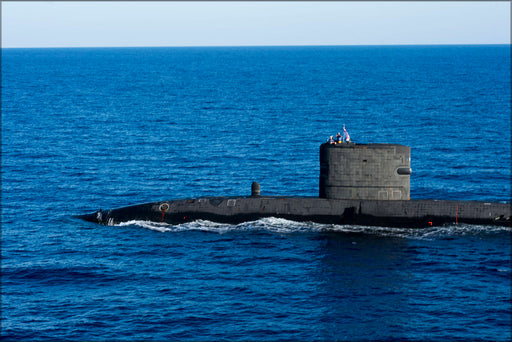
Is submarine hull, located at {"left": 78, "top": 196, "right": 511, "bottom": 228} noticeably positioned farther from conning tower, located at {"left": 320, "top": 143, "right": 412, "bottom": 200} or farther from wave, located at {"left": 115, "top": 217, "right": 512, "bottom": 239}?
conning tower, located at {"left": 320, "top": 143, "right": 412, "bottom": 200}

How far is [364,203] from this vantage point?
46594mm

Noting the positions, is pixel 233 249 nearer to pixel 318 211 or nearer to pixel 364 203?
pixel 318 211

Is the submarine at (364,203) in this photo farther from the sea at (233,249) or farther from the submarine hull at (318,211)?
the sea at (233,249)

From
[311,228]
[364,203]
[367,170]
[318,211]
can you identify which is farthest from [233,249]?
[367,170]

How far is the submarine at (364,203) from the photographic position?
45688 mm

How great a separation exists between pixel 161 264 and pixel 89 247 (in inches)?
→ 258

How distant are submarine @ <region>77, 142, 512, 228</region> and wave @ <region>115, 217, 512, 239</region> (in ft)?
1.28

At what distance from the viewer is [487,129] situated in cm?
9200

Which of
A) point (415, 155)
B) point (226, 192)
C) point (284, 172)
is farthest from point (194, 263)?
point (415, 155)

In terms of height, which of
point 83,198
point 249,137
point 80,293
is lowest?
point 80,293

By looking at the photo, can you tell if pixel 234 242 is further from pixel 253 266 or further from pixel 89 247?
pixel 89 247

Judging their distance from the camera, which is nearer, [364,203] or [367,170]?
[367,170]

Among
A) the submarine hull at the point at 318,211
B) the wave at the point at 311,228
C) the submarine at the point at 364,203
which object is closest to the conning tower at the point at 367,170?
the submarine at the point at 364,203

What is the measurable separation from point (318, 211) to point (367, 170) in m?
4.38
